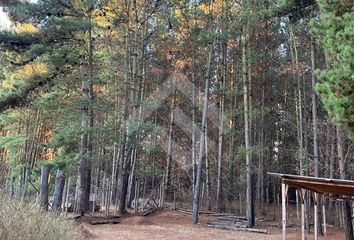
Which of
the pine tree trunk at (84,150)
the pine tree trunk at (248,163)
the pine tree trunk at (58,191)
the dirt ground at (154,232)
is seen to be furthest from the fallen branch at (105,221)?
the pine tree trunk at (248,163)

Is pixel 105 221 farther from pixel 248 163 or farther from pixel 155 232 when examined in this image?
pixel 248 163

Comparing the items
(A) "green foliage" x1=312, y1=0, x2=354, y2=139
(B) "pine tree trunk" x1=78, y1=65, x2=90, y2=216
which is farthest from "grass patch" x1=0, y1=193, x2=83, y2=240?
(B) "pine tree trunk" x1=78, y1=65, x2=90, y2=216

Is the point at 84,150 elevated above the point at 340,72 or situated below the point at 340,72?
below

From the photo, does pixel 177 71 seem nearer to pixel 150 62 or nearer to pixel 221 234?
pixel 150 62

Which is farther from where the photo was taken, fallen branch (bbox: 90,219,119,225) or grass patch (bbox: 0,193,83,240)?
fallen branch (bbox: 90,219,119,225)

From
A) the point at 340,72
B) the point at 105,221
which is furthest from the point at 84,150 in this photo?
the point at 340,72

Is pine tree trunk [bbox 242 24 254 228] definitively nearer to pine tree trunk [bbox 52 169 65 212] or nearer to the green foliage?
pine tree trunk [bbox 52 169 65 212]

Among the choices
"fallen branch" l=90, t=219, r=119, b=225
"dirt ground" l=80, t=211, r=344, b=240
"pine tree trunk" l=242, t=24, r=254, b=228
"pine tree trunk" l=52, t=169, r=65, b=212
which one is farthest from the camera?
"pine tree trunk" l=242, t=24, r=254, b=228

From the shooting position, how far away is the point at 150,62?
20625 mm

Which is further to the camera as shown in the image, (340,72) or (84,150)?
(84,150)

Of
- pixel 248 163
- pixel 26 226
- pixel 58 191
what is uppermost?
pixel 248 163

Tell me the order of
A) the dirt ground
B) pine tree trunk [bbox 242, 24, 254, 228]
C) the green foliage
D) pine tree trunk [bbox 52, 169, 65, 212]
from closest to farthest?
the green foliage → the dirt ground → pine tree trunk [bbox 52, 169, 65, 212] → pine tree trunk [bbox 242, 24, 254, 228]

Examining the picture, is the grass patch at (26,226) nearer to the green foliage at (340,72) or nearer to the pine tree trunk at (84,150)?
the green foliage at (340,72)

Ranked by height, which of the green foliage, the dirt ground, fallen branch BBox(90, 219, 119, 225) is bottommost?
the dirt ground
